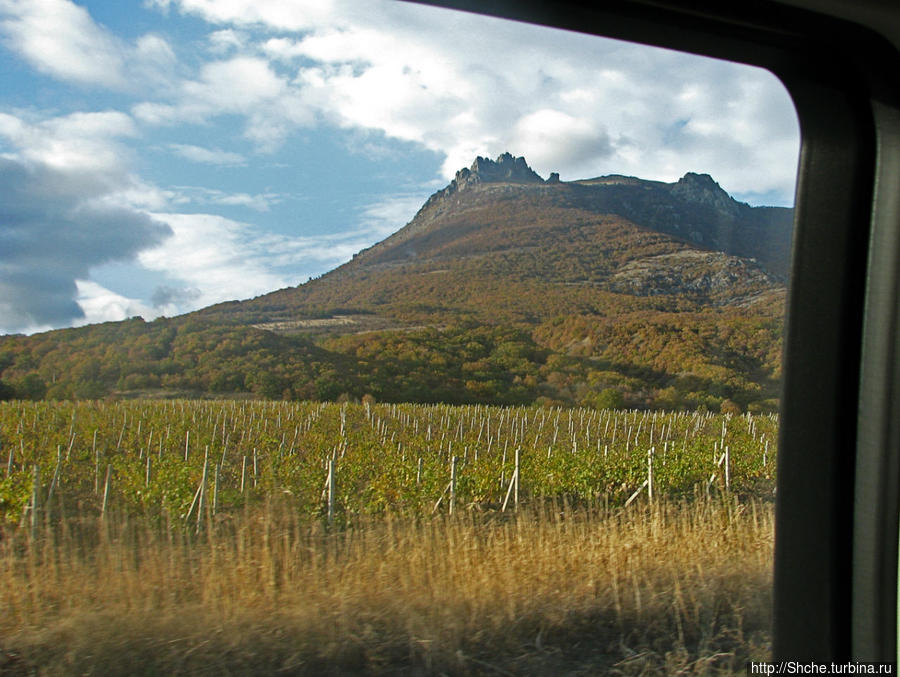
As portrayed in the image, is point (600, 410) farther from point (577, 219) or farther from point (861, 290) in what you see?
point (861, 290)

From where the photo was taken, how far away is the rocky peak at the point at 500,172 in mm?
13156

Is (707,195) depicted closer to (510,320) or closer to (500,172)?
(500,172)

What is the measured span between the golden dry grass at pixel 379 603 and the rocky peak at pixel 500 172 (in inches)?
329

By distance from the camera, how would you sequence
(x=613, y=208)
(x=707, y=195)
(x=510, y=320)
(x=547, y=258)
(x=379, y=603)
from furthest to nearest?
1. (x=510, y=320)
2. (x=547, y=258)
3. (x=613, y=208)
4. (x=707, y=195)
5. (x=379, y=603)

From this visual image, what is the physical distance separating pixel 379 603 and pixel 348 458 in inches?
480

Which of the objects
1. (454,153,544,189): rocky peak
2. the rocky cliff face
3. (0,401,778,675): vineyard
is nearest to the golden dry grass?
(0,401,778,675): vineyard

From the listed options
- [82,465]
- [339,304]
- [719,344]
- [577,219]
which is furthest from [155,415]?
[719,344]

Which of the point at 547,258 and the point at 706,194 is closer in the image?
the point at 706,194

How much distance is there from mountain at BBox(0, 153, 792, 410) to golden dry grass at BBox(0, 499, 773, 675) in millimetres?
1113

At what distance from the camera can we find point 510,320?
18.0 metres

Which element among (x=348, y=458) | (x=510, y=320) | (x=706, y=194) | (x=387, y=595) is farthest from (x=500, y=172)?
(x=387, y=595)

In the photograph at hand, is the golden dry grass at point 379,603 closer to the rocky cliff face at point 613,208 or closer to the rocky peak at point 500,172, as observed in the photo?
the rocky cliff face at point 613,208

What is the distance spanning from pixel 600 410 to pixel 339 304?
12436 millimetres

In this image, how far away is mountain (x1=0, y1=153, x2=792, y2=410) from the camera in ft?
23.5
